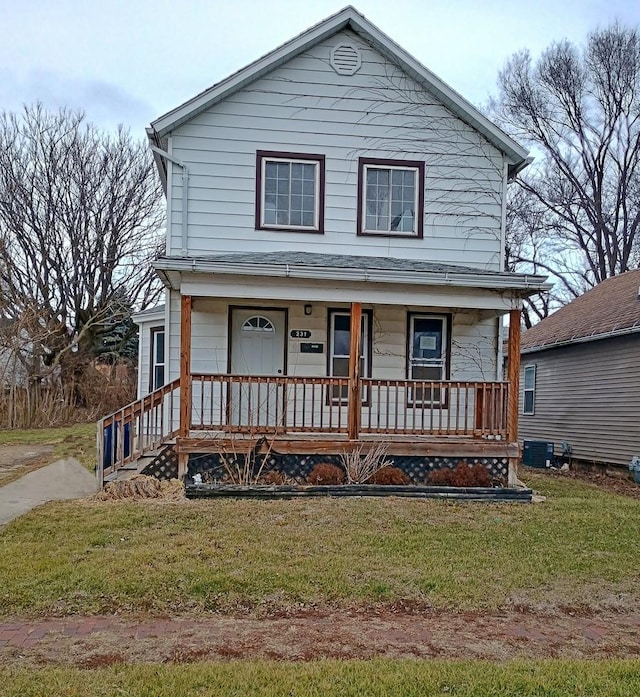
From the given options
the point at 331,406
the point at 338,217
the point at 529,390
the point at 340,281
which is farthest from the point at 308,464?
the point at 529,390

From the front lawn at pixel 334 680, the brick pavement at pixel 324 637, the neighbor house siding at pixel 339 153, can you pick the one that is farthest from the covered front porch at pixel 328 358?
the front lawn at pixel 334 680

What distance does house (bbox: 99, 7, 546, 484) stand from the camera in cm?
1197

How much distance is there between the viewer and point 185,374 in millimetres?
10414

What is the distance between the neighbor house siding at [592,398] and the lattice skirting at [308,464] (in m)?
4.66

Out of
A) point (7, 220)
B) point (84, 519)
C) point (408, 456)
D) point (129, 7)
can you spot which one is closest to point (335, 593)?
point (84, 519)

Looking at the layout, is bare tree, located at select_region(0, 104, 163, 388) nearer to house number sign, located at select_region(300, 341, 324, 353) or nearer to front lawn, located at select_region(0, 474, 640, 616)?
house number sign, located at select_region(300, 341, 324, 353)

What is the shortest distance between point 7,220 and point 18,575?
90.6ft

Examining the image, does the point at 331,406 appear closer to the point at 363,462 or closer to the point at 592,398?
the point at 363,462

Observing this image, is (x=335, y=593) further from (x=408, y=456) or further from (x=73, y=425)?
(x=73, y=425)

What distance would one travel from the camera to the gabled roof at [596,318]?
15.0 m

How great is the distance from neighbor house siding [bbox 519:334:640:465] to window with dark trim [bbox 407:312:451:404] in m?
4.59

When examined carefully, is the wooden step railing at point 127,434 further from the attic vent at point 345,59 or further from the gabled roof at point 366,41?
the attic vent at point 345,59

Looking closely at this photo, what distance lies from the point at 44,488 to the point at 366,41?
9652mm

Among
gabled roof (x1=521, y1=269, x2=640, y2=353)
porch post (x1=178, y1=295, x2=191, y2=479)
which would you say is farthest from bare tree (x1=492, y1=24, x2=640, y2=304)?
porch post (x1=178, y1=295, x2=191, y2=479)
